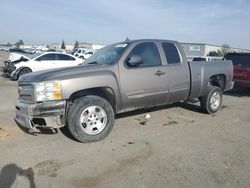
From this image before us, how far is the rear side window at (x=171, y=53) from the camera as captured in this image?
20.7 feet

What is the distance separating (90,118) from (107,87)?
2.21 feet

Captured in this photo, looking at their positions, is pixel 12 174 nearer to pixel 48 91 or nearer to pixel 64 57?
pixel 48 91

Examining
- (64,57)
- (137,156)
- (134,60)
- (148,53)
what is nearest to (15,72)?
(64,57)

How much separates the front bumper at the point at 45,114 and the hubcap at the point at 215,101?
4272mm

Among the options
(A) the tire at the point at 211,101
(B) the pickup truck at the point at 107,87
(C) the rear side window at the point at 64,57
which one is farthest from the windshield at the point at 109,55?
(C) the rear side window at the point at 64,57

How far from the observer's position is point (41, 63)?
1566 centimetres

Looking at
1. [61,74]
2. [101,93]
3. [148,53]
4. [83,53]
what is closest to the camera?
[61,74]

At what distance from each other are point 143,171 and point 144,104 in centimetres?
218

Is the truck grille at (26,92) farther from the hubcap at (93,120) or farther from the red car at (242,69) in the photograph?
the red car at (242,69)

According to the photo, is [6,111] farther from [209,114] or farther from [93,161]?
[209,114]

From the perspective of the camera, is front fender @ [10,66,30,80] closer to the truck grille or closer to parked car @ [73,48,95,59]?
the truck grille

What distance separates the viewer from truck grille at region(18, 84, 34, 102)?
191 inches

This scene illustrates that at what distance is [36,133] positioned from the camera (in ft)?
18.2

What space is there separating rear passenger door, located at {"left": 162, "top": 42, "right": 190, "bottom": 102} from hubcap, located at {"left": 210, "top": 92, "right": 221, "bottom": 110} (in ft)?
3.57
